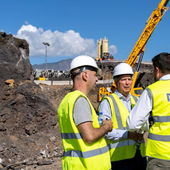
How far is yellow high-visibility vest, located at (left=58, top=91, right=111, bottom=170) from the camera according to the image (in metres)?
1.85

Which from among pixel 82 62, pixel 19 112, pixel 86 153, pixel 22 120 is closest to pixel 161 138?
pixel 86 153

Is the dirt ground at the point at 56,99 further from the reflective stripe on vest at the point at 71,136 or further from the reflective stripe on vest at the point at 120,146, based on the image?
the reflective stripe on vest at the point at 71,136

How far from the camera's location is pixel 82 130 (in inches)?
71.7

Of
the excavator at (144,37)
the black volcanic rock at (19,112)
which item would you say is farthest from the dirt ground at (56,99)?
the excavator at (144,37)

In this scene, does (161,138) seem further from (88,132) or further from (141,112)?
(88,132)

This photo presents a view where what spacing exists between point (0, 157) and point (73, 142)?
5337 millimetres

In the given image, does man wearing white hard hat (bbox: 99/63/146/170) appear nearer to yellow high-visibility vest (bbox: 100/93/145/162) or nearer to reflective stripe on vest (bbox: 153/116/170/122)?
yellow high-visibility vest (bbox: 100/93/145/162)

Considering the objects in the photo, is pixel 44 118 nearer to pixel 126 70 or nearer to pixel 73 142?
pixel 126 70

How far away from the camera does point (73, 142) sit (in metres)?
1.92

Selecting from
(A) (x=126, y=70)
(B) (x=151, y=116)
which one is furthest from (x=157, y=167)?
(A) (x=126, y=70)

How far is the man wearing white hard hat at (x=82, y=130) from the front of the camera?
1832mm

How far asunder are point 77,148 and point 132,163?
1129mm

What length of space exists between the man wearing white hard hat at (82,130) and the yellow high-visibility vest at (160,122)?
17.9 inches

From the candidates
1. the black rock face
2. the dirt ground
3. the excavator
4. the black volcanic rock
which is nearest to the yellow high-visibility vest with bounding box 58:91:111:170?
the dirt ground
